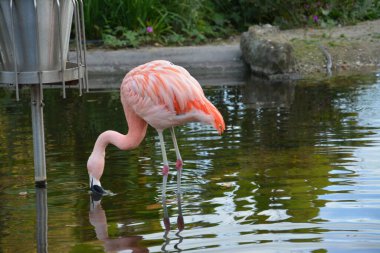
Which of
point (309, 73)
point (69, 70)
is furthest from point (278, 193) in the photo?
point (309, 73)

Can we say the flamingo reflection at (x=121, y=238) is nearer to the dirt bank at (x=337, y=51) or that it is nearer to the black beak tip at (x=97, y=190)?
the black beak tip at (x=97, y=190)

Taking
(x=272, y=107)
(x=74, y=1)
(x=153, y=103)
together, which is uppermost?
(x=74, y=1)

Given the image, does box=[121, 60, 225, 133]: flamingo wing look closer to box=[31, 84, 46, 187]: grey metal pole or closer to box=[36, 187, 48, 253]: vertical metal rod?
box=[31, 84, 46, 187]: grey metal pole

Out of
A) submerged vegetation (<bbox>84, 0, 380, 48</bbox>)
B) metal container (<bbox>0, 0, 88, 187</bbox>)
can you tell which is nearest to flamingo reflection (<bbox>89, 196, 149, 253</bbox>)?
metal container (<bbox>0, 0, 88, 187</bbox>)

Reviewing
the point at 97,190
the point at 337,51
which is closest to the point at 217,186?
the point at 97,190

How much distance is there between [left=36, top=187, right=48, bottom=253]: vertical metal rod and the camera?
203 inches

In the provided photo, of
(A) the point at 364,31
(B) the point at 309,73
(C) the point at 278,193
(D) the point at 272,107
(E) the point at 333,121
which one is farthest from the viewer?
(A) the point at 364,31

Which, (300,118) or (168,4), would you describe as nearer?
(300,118)

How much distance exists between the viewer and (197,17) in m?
14.8

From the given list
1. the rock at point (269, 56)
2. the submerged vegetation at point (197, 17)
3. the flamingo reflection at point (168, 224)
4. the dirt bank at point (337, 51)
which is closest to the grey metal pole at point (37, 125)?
the flamingo reflection at point (168, 224)

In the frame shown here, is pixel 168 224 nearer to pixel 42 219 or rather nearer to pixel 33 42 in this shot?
pixel 42 219

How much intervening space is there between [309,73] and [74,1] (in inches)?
266

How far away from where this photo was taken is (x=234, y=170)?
271 inches

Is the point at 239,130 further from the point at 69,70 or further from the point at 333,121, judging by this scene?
the point at 69,70
